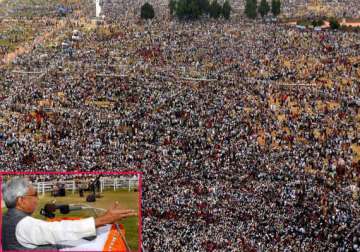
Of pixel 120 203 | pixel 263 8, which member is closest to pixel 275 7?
pixel 263 8

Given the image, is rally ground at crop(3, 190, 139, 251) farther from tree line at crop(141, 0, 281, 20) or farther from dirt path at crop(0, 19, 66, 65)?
tree line at crop(141, 0, 281, 20)

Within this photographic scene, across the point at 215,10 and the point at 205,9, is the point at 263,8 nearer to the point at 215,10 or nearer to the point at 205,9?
the point at 215,10

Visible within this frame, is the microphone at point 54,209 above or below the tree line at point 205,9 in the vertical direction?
below

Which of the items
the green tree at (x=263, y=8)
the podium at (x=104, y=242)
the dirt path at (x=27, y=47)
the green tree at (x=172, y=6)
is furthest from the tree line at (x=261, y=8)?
the podium at (x=104, y=242)

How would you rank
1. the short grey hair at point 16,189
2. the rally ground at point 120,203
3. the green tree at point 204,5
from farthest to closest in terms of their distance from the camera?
the green tree at point 204,5, the rally ground at point 120,203, the short grey hair at point 16,189

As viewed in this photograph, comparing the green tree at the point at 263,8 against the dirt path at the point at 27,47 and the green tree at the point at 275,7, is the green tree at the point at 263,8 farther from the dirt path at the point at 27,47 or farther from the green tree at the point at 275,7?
the dirt path at the point at 27,47

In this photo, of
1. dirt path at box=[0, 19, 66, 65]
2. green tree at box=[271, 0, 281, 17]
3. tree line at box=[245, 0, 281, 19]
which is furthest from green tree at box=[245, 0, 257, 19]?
dirt path at box=[0, 19, 66, 65]

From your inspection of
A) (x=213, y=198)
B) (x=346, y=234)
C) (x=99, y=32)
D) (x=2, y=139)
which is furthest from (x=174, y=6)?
(x=346, y=234)
